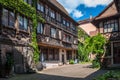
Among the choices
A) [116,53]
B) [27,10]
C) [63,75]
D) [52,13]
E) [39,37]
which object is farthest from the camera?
[52,13]

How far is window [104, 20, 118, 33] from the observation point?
25.9m

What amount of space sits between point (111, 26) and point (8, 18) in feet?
43.0

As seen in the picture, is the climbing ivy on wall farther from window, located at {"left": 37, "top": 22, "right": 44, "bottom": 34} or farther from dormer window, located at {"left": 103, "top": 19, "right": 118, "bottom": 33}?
dormer window, located at {"left": 103, "top": 19, "right": 118, "bottom": 33}

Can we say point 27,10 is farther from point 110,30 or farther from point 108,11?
point 108,11

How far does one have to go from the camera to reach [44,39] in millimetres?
27203

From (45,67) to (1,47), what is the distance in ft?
33.6

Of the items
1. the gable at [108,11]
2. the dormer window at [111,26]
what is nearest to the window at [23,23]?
the gable at [108,11]

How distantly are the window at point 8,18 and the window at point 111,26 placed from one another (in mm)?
12151

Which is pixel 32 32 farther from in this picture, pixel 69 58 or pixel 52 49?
pixel 69 58

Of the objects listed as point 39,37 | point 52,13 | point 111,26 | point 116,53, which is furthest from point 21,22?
point 116,53

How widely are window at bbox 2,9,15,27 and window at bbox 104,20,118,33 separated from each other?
12.2 meters

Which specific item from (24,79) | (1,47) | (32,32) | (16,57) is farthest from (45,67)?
(24,79)

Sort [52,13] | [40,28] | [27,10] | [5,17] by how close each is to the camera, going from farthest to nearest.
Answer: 1. [52,13]
2. [40,28]
3. [27,10]
4. [5,17]

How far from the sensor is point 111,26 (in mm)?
26188
